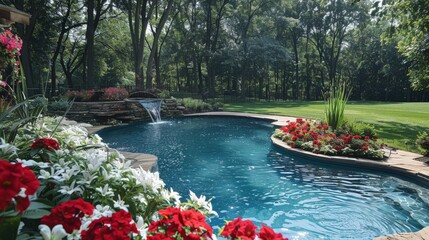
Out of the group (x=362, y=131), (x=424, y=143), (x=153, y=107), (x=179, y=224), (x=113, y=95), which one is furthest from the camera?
(x=153, y=107)

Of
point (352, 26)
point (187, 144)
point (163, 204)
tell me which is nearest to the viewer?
point (163, 204)

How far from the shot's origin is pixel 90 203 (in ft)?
4.55

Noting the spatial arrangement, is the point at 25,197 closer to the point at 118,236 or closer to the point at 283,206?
the point at 118,236

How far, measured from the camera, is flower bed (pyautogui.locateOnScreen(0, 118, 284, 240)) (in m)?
0.93

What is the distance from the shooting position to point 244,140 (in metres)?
8.74

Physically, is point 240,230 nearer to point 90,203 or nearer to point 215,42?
point 90,203

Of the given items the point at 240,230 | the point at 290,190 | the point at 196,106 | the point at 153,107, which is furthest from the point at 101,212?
the point at 196,106

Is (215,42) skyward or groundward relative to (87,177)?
skyward

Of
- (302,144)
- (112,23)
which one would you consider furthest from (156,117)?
(112,23)

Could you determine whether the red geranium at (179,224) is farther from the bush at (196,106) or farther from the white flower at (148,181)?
the bush at (196,106)

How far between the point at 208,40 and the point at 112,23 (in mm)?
8324

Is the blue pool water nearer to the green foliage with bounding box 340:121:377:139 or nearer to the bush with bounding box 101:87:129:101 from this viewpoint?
the green foliage with bounding box 340:121:377:139

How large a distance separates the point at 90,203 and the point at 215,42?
2615 centimetres

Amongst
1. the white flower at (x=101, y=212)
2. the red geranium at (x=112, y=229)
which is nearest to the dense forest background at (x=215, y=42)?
the white flower at (x=101, y=212)
